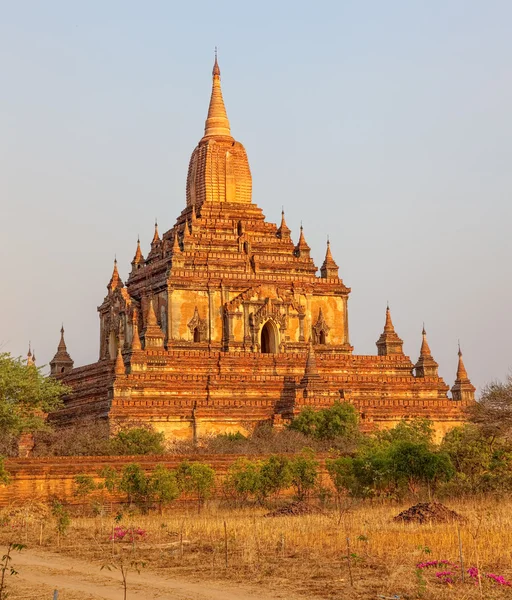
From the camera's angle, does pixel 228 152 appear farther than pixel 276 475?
Yes

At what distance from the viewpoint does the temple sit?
42.9m

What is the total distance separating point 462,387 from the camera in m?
49.5

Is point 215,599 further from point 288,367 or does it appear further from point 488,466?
point 288,367

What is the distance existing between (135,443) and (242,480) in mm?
10230

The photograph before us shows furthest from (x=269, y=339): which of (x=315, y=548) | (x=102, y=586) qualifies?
(x=102, y=586)

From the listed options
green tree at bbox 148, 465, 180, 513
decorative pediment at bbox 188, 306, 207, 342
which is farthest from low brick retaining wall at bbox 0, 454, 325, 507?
decorative pediment at bbox 188, 306, 207, 342

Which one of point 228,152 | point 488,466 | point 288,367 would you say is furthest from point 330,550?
point 228,152

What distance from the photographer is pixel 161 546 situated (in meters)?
20.0

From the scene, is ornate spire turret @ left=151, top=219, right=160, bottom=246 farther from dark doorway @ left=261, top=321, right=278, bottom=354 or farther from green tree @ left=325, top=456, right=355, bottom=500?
green tree @ left=325, top=456, right=355, bottom=500

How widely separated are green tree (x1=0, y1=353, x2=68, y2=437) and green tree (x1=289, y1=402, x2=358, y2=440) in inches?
401

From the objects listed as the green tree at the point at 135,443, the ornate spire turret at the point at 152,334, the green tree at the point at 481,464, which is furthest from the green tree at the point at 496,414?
the ornate spire turret at the point at 152,334

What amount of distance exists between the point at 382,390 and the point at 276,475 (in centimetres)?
1891

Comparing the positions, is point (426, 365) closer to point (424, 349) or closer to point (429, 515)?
point (424, 349)

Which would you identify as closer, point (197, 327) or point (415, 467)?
point (415, 467)
